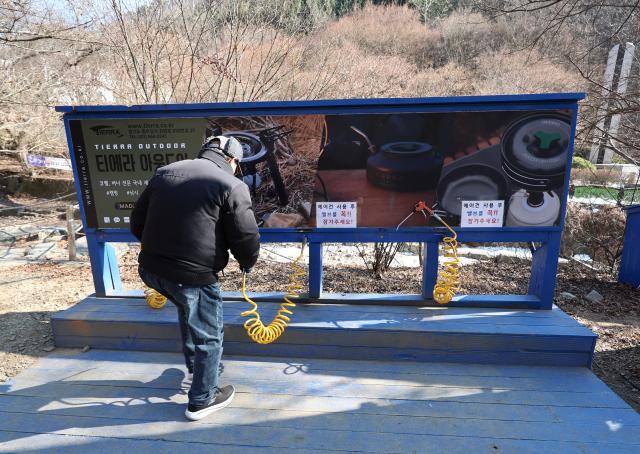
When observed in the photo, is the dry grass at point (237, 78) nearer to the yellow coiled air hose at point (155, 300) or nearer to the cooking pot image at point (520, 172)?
the cooking pot image at point (520, 172)

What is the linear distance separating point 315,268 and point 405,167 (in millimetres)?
1151

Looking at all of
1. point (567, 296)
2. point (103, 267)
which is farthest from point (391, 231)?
point (567, 296)

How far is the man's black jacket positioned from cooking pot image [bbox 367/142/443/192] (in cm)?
122

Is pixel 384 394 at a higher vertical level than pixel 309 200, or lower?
lower

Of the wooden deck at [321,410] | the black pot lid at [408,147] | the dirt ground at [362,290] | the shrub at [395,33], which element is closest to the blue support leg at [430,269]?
the wooden deck at [321,410]

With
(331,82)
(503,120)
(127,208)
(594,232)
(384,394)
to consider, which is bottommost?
(594,232)

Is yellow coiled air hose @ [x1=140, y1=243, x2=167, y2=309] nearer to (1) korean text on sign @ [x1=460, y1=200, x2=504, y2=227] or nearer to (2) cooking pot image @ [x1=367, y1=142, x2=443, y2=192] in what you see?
(2) cooking pot image @ [x1=367, y1=142, x2=443, y2=192]

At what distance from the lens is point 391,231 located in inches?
124

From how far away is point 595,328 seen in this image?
382cm

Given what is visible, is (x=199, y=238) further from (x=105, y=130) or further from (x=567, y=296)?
(x=567, y=296)

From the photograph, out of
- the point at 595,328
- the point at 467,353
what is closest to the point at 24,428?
the point at 467,353

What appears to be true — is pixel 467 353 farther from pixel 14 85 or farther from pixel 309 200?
pixel 14 85

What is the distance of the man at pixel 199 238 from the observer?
218 centimetres

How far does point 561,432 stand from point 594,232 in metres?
6.29
